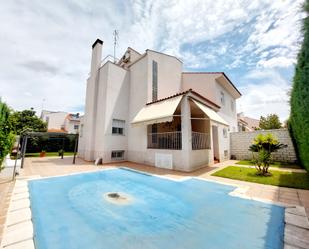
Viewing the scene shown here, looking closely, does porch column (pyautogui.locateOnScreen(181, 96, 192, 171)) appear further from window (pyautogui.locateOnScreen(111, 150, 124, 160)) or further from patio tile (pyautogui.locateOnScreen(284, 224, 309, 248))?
window (pyautogui.locateOnScreen(111, 150, 124, 160))

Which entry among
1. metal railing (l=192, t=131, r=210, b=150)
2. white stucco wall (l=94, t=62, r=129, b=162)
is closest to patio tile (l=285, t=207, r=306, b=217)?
metal railing (l=192, t=131, r=210, b=150)

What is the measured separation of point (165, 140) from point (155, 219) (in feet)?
40.9

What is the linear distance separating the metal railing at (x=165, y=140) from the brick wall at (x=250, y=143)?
14535 mm

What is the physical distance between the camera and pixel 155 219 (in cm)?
666

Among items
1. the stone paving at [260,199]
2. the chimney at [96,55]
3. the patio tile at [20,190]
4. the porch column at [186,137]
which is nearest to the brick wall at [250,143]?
the porch column at [186,137]

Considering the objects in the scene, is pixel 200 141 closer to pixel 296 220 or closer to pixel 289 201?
pixel 289 201

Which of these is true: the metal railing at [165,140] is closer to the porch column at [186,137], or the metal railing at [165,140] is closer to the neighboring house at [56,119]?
the porch column at [186,137]

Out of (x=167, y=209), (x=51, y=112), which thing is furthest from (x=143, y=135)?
(x=51, y=112)

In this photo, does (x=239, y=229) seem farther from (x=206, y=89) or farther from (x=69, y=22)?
(x=206, y=89)

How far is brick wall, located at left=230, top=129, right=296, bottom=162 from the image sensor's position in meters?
20.8

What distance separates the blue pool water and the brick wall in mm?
17589

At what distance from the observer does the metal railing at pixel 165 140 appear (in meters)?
17.4

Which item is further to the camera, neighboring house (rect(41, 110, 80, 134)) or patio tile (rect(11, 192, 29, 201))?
neighboring house (rect(41, 110, 80, 134))

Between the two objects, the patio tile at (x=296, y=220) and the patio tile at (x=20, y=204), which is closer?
the patio tile at (x=296, y=220)
